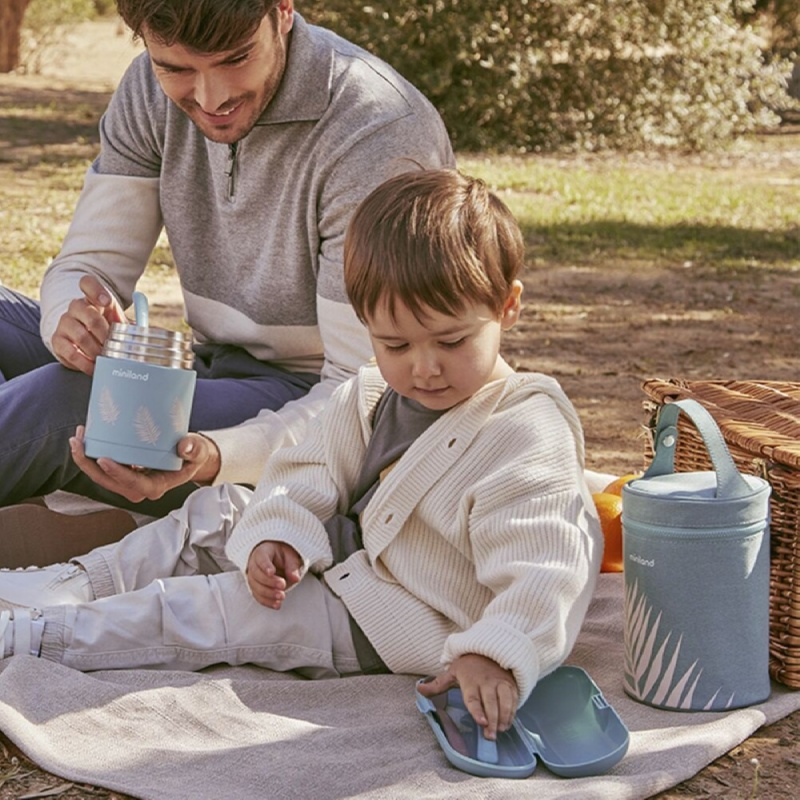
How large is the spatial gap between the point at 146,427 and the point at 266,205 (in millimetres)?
865

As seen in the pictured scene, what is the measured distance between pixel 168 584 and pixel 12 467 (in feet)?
2.07

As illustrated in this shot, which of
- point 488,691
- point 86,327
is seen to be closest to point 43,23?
point 86,327

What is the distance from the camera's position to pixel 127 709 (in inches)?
105

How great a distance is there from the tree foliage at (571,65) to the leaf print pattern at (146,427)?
30.3 feet

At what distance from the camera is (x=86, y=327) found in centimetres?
323

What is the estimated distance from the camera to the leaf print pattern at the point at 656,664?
2.73 metres

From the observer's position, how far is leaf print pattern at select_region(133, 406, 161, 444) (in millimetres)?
2828

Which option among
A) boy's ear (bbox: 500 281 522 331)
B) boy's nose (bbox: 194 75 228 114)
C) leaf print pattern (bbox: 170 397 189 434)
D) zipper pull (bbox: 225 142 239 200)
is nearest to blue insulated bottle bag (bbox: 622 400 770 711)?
boy's ear (bbox: 500 281 522 331)

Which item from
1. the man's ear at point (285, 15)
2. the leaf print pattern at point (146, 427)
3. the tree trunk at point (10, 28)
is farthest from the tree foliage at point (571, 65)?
the leaf print pattern at point (146, 427)

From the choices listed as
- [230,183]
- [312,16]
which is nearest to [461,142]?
[312,16]

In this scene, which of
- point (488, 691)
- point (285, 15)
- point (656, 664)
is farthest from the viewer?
point (285, 15)

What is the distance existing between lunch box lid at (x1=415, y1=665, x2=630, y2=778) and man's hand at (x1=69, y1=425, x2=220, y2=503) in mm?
700

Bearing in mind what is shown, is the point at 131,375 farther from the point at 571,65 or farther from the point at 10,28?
the point at 10,28

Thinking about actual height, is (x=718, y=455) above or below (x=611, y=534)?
above
